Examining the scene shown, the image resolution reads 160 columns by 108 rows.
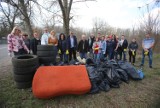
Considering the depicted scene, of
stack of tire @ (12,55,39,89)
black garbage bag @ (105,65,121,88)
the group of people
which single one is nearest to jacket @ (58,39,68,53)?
the group of people

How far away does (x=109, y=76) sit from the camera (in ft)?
16.6

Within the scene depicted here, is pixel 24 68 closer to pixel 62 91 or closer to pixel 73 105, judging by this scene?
pixel 62 91

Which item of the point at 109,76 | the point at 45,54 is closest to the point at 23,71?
the point at 45,54

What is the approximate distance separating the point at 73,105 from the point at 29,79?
1.72m

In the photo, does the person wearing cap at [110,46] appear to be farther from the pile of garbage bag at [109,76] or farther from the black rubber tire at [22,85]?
the black rubber tire at [22,85]

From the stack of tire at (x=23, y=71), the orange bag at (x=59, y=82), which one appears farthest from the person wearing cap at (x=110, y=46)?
the stack of tire at (x=23, y=71)

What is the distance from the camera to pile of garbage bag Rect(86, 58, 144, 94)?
15.7 feet

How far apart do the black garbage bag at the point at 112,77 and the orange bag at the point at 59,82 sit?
89cm

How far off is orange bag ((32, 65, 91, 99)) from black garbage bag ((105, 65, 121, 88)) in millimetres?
893

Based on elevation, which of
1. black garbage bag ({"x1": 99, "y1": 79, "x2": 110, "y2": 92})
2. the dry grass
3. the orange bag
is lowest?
the dry grass

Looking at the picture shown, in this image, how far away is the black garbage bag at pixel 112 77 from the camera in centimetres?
504

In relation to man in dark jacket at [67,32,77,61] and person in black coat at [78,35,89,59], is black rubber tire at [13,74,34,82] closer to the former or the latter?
man in dark jacket at [67,32,77,61]

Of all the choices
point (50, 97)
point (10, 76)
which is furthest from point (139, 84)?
point (10, 76)

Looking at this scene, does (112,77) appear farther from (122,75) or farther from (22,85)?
(22,85)
